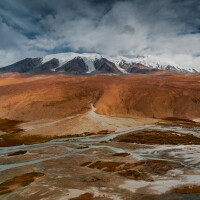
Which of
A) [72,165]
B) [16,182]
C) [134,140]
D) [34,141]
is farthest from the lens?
[34,141]

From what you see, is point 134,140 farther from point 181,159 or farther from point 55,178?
point 55,178

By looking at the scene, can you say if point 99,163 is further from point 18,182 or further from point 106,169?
point 18,182

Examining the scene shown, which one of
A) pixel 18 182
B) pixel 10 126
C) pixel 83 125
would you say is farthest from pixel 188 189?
pixel 10 126

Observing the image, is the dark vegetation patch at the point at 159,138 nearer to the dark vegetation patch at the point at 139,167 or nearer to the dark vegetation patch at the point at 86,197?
the dark vegetation patch at the point at 139,167

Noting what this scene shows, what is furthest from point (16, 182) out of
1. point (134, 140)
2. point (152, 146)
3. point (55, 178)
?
point (134, 140)

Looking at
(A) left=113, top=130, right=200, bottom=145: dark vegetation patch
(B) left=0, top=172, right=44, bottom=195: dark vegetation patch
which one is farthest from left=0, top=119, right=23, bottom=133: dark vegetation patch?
(B) left=0, top=172, right=44, bottom=195: dark vegetation patch

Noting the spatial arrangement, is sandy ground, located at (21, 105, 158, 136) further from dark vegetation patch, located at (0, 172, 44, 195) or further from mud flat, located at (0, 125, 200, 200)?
dark vegetation patch, located at (0, 172, 44, 195)
